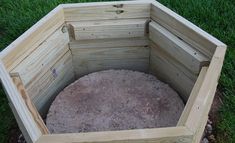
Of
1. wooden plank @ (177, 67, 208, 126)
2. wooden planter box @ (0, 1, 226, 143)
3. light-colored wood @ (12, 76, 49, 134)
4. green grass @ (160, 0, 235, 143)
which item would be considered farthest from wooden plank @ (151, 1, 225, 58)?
light-colored wood @ (12, 76, 49, 134)

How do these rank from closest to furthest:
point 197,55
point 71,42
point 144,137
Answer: point 144,137
point 197,55
point 71,42

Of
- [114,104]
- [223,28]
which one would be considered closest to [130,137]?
[114,104]

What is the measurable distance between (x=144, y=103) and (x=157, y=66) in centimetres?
26

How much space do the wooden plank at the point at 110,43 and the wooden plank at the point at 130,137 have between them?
796 millimetres

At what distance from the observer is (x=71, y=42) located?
75.0 inches

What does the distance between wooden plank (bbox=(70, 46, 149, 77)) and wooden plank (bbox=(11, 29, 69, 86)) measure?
0.10 metres

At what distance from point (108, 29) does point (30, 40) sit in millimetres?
408

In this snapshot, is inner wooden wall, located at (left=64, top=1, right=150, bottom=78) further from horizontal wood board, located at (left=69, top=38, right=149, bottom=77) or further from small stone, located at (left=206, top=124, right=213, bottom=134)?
small stone, located at (left=206, top=124, right=213, bottom=134)

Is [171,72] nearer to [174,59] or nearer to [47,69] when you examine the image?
[174,59]

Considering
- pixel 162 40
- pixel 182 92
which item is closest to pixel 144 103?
pixel 182 92

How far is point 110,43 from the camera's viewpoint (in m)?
1.92

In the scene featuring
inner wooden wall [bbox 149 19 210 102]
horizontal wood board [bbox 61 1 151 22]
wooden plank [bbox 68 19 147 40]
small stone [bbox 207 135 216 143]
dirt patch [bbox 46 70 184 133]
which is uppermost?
horizontal wood board [bbox 61 1 151 22]

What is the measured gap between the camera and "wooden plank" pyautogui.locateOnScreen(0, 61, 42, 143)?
1.23 metres

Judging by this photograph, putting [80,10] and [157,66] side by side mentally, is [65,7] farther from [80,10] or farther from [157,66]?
[157,66]
